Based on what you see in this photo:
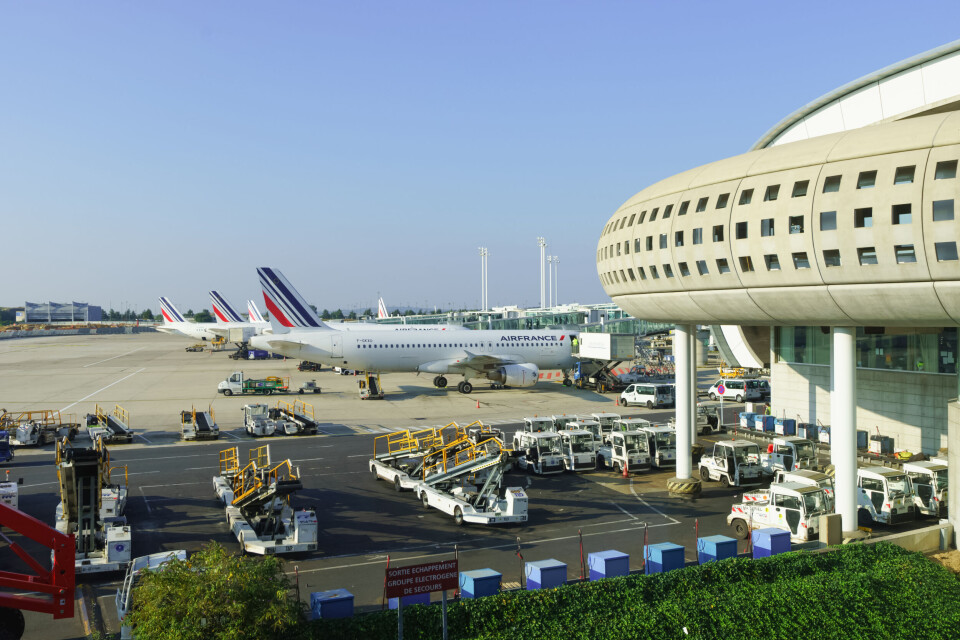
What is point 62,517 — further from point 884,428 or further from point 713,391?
point 713,391

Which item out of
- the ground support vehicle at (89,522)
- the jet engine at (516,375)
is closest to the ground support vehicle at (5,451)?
the ground support vehicle at (89,522)

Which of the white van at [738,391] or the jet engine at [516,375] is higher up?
the jet engine at [516,375]

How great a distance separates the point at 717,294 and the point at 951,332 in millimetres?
13569

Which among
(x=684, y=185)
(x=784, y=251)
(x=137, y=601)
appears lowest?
(x=137, y=601)

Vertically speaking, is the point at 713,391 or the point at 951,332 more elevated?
the point at 951,332

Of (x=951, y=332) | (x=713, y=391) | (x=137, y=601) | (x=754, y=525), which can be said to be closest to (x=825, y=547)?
(x=754, y=525)

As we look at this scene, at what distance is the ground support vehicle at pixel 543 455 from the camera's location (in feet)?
101

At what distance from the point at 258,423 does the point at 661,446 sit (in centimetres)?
2200

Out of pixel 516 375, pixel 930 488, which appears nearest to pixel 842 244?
pixel 930 488

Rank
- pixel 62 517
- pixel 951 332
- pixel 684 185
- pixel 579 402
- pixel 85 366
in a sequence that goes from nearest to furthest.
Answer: pixel 62 517
pixel 684 185
pixel 951 332
pixel 579 402
pixel 85 366

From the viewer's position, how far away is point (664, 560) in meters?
17.1

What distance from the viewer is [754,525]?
71.3ft

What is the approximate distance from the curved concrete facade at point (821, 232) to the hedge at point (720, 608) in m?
6.93

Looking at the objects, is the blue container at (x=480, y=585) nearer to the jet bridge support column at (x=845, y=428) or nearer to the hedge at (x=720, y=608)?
the hedge at (x=720, y=608)
